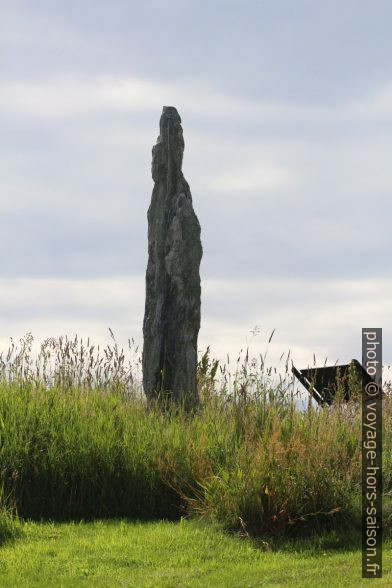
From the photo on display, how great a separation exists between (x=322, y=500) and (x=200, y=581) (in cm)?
176

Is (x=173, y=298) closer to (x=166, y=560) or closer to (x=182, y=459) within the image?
(x=182, y=459)

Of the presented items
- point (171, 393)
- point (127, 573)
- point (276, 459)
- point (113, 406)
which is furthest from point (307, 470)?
point (171, 393)

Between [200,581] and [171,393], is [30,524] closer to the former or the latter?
[200,581]

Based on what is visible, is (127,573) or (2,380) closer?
(127,573)

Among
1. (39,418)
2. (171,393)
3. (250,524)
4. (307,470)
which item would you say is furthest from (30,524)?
(171,393)

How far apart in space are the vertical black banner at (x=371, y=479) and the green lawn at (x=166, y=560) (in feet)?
0.31

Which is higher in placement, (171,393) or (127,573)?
(171,393)

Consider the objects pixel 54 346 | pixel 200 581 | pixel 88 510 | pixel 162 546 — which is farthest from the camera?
pixel 54 346

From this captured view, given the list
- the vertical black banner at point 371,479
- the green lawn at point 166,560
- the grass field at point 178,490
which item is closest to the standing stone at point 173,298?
the grass field at point 178,490

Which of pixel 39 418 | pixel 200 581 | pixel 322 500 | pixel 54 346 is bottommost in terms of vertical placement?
pixel 200 581

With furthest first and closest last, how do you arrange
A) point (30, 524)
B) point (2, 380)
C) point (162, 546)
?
point (2, 380) < point (30, 524) < point (162, 546)

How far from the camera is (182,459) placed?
8.91 metres

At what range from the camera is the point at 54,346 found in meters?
12.0

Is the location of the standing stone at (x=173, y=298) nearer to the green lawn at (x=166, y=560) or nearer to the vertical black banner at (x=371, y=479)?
the vertical black banner at (x=371, y=479)
